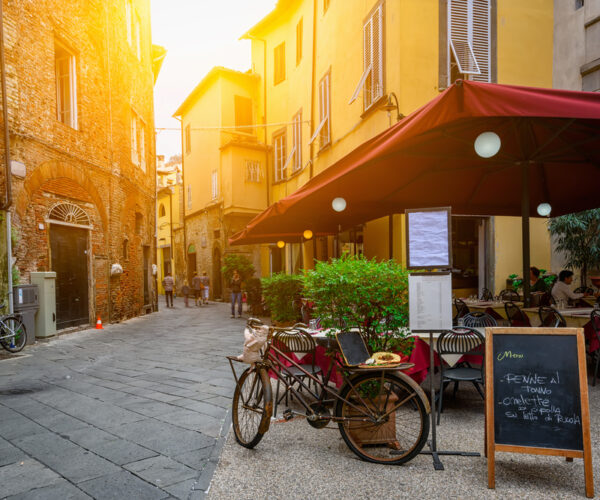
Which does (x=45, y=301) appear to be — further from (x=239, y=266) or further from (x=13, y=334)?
(x=239, y=266)

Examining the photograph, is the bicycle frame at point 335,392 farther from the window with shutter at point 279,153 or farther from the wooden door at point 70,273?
the window with shutter at point 279,153

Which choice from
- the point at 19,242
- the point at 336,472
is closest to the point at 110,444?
the point at 336,472

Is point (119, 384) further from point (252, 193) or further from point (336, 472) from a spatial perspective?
point (252, 193)

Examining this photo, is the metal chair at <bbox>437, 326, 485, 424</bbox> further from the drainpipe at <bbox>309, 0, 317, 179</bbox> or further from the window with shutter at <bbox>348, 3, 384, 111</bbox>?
the drainpipe at <bbox>309, 0, 317, 179</bbox>

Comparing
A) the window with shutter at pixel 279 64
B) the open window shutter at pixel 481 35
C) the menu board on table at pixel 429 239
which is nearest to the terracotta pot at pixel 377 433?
the menu board on table at pixel 429 239

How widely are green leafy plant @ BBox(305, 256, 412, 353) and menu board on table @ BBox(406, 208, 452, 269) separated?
313 millimetres

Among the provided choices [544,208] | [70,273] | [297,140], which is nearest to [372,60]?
[544,208]

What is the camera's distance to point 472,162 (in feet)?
18.8

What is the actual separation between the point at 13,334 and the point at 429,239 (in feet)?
25.4

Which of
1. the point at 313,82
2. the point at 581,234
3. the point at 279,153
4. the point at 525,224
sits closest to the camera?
the point at 525,224

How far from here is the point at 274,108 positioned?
66.9 feet

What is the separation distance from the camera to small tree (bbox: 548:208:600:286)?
9.55 m

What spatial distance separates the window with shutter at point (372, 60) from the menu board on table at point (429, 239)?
7131mm

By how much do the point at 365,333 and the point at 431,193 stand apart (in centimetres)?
346
